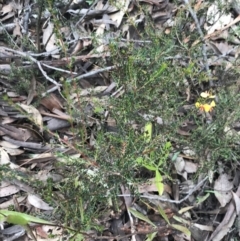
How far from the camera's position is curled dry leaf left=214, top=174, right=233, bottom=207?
1.85 meters

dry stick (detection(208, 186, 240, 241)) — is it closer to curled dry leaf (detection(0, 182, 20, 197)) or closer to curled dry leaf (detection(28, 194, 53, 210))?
curled dry leaf (detection(28, 194, 53, 210))

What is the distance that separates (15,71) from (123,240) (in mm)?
791

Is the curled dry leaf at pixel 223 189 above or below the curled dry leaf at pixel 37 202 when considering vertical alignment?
below

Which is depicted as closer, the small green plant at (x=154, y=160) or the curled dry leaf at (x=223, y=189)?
the small green plant at (x=154, y=160)

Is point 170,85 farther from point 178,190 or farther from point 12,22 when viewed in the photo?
point 12,22

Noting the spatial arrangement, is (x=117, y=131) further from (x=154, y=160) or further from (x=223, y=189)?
(x=223, y=189)

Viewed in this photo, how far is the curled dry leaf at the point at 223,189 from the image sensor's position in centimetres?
185

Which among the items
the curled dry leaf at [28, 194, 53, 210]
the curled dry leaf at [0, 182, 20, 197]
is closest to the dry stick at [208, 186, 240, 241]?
the curled dry leaf at [28, 194, 53, 210]

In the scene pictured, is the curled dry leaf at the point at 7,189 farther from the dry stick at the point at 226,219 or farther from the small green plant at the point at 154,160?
the dry stick at the point at 226,219

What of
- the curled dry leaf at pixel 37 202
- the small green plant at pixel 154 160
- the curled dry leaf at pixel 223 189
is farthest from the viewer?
the curled dry leaf at pixel 223 189

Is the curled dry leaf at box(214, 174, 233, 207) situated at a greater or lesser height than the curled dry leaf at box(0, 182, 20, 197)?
lesser

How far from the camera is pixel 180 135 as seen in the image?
6.19 ft

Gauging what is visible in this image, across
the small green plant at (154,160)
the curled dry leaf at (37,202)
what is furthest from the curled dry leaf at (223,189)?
the curled dry leaf at (37,202)


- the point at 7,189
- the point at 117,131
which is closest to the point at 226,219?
the point at 117,131
